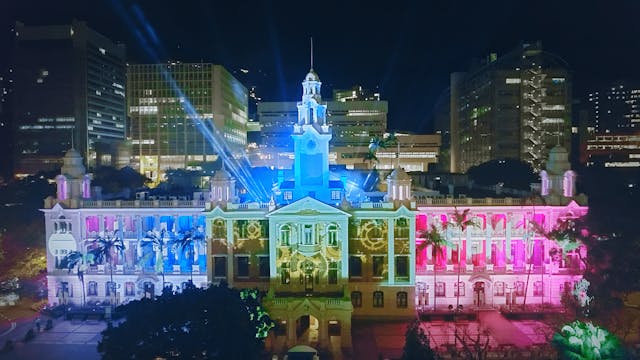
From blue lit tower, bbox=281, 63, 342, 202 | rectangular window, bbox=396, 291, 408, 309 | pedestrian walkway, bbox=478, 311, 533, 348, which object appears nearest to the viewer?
pedestrian walkway, bbox=478, 311, 533, 348

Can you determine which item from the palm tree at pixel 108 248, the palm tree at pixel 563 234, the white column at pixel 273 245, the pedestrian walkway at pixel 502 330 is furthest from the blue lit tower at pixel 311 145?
the palm tree at pixel 563 234

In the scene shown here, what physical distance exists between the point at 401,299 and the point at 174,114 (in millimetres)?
119949

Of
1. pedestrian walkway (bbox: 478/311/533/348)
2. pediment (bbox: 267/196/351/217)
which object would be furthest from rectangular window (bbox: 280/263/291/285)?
pedestrian walkway (bbox: 478/311/533/348)

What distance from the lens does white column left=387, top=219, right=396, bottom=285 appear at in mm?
62469

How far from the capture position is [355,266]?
63.2 m

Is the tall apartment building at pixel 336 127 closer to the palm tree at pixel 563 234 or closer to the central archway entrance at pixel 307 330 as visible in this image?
the palm tree at pixel 563 234

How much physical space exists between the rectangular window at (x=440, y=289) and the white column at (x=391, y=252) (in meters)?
6.18

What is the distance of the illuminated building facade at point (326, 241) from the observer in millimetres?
61156

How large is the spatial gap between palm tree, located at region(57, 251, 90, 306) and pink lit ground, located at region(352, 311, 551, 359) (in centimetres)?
3192

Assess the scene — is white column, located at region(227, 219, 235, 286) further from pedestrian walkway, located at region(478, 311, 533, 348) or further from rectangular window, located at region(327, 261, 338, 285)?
pedestrian walkway, located at region(478, 311, 533, 348)

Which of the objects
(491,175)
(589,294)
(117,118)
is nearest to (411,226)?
(589,294)

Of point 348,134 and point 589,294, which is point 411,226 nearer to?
point 589,294

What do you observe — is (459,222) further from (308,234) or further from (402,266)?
(308,234)

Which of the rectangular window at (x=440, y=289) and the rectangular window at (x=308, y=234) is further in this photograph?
the rectangular window at (x=440, y=289)
